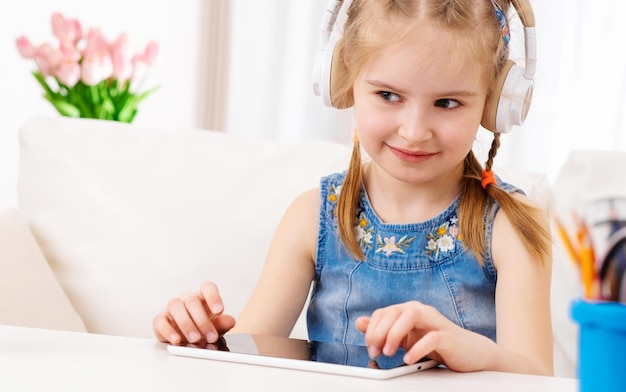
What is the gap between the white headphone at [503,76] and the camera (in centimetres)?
98

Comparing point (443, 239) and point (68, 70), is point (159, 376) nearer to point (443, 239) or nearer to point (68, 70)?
point (443, 239)

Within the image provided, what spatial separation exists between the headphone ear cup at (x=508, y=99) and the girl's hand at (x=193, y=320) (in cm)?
40

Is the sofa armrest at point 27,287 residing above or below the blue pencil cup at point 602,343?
below

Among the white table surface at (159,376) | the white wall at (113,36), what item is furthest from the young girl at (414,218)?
the white wall at (113,36)

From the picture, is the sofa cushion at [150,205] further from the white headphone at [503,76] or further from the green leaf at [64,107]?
the green leaf at [64,107]

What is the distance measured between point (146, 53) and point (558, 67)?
1.29 meters

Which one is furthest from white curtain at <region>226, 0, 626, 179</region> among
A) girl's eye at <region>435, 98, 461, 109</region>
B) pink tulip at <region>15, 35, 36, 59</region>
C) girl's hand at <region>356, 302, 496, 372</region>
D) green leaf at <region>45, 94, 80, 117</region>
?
girl's hand at <region>356, 302, 496, 372</region>

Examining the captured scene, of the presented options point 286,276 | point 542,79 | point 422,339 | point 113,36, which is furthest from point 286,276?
point 113,36

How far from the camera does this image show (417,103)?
953mm

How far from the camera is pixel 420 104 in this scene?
952mm

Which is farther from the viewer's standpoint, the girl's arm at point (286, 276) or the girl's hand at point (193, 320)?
the girl's arm at point (286, 276)

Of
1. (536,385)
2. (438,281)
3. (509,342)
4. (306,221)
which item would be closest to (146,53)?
(306,221)

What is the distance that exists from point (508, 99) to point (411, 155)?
129 millimetres

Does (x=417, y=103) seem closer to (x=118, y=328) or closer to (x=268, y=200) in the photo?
(x=268, y=200)
